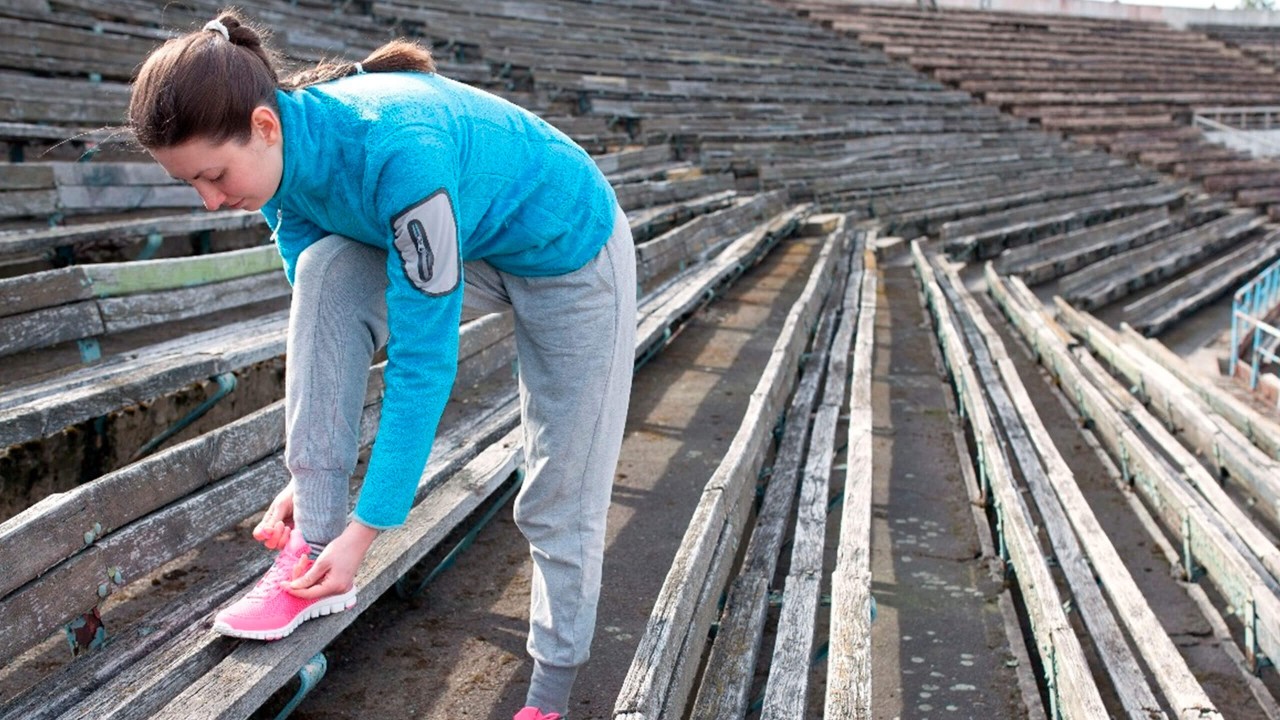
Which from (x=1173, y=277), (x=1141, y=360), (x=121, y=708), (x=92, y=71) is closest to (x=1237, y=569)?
(x=121, y=708)

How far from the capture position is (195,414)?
3197 millimetres

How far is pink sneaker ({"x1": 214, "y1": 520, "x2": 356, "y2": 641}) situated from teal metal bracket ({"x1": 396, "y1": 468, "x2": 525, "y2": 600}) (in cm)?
73

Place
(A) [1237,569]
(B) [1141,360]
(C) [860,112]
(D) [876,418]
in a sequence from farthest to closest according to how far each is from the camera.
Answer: (C) [860,112] → (B) [1141,360] → (D) [876,418] → (A) [1237,569]

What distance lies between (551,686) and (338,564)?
0.43 meters

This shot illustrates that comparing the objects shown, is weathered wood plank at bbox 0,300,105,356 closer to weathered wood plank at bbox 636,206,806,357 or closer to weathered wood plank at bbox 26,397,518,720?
weathered wood plank at bbox 26,397,518,720

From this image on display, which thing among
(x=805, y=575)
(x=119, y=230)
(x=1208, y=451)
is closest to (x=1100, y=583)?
(x=805, y=575)

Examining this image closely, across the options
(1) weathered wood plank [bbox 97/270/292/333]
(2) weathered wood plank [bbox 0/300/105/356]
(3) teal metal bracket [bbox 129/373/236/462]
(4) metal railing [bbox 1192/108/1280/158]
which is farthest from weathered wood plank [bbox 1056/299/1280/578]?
(4) metal railing [bbox 1192/108/1280/158]

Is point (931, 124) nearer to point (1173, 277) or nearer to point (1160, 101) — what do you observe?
point (1173, 277)

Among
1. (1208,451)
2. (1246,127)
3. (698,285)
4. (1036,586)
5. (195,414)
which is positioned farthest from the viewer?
(1246,127)

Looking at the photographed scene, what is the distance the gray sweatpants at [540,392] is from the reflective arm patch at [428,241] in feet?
0.81

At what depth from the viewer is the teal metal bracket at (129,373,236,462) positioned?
3.04 metres

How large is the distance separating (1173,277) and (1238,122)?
909cm

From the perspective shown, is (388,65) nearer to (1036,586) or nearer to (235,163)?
(235,163)

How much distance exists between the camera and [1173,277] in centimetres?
1342
